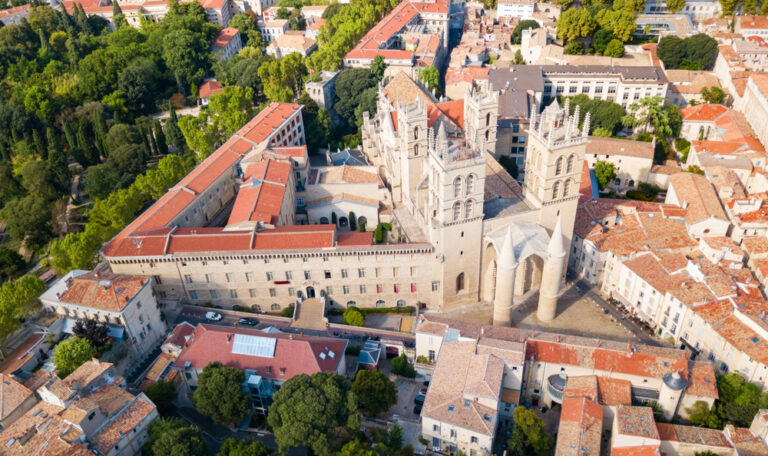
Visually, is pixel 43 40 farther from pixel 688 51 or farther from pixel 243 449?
pixel 688 51

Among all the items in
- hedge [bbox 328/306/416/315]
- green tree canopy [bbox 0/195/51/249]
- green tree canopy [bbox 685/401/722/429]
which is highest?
green tree canopy [bbox 0/195/51/249]

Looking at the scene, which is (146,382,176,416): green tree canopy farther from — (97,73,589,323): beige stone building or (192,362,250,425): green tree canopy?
(97,73,589,323): beige stone building

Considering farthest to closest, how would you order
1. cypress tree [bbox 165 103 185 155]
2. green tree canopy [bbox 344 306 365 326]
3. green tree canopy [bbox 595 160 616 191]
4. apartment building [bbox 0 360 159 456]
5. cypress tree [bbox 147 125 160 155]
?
cypress tree [bbox 147 125 160 155] → cypress tree [bbox 165 103 185 155] → green tree canopy [bbox 595 160 616 191] → green tree canopy [bbox 344 306 365 326] → apartment building [bbox 0 360 159 456]

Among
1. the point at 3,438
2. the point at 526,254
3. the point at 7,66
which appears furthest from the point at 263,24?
the point at 3,438

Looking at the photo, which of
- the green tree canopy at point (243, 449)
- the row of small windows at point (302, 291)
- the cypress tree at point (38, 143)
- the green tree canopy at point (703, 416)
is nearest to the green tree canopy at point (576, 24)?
the row of small windows at point (302, 291)

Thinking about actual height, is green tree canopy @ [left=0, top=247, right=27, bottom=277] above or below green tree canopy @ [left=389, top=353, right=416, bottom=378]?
above

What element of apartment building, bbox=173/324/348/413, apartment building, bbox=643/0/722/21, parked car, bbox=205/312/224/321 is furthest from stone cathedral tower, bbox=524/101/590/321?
apartment building, bbox=643/0/722/21
